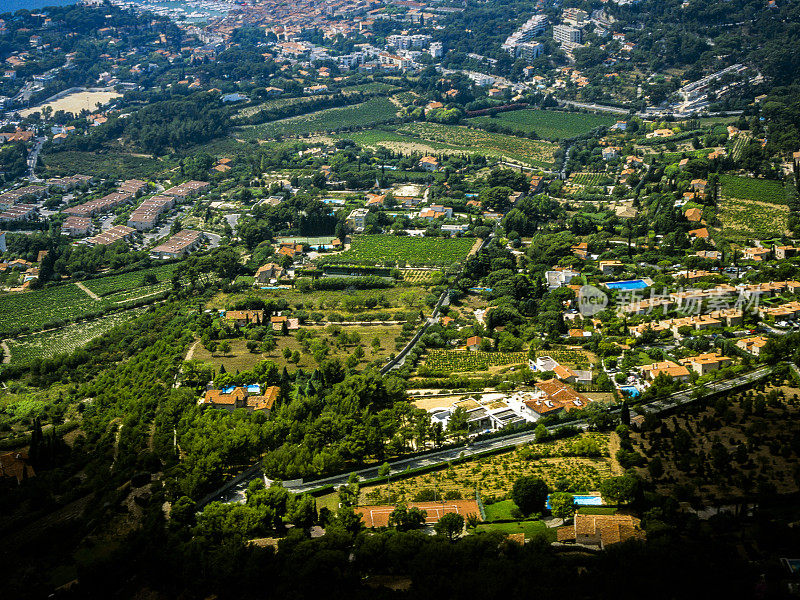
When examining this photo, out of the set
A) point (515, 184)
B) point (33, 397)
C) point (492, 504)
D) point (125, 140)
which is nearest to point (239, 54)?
point (125, 140)

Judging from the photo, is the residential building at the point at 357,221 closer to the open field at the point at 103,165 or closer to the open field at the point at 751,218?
the open field at the point at 751,218

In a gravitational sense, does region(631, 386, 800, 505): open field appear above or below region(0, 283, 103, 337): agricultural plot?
above

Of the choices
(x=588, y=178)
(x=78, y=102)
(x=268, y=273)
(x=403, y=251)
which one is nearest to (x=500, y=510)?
(x=268, y=273)

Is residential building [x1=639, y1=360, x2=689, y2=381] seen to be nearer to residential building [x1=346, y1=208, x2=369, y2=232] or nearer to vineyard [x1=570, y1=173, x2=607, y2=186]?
residential building [x1=346, y1=208, x2=369, y2=232]

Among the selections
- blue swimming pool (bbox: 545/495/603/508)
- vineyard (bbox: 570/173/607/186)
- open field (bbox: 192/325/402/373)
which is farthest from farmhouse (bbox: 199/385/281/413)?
vineyard (bbox: 570/173/607/186)

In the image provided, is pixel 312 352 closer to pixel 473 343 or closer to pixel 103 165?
pixel 473 343
